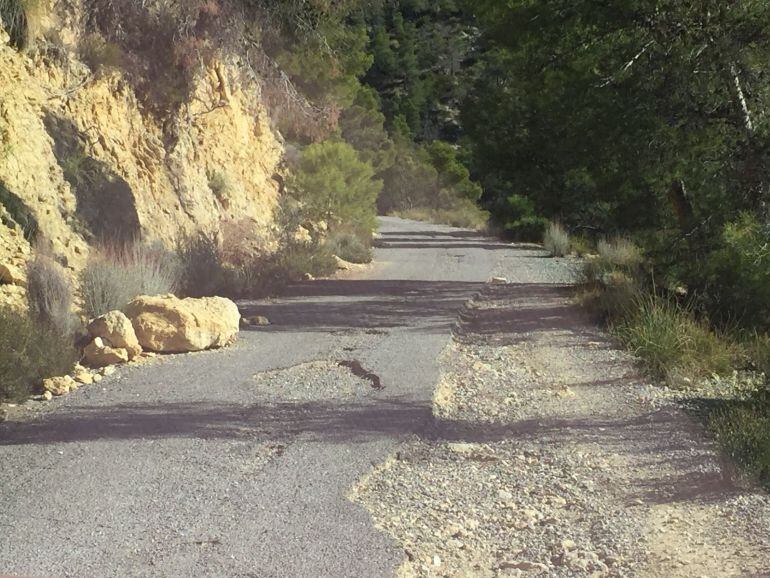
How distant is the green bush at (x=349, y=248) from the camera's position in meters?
25.5

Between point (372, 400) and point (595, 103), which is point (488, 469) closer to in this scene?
point (372, 400)

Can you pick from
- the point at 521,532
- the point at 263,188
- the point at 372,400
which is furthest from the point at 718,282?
the point at 263,188

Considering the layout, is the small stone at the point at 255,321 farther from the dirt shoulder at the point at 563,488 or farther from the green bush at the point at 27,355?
the dirt shoulder at the point at 563,488

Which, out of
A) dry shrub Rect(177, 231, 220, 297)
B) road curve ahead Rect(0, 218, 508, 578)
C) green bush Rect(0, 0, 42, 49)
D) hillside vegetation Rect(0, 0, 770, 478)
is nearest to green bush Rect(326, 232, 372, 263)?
hillside vegetation Rect(0, 0, 770, 478)

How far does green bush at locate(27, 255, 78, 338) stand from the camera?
1120cm

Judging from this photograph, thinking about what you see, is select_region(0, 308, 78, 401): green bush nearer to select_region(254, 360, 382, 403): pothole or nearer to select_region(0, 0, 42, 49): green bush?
select_region(254, 360, 382, 403): pothole

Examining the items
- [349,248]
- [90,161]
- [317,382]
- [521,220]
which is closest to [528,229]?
[521,220]

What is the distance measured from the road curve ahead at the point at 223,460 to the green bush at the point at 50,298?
1.14 m

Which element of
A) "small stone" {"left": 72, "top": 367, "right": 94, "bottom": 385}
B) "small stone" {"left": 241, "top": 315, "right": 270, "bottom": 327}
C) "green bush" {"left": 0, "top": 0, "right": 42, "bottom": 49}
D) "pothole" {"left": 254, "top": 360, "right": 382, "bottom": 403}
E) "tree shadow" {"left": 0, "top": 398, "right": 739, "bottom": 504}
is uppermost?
"green bush" {"left": 0, "top": 0, "right": 42, "bottom": 49}

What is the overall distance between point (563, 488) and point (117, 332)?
5848mm

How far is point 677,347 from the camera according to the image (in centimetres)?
1120

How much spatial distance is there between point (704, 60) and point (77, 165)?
32.7 ft

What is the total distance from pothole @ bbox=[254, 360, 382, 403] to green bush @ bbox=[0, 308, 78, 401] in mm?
1861

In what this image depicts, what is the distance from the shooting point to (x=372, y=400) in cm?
916
